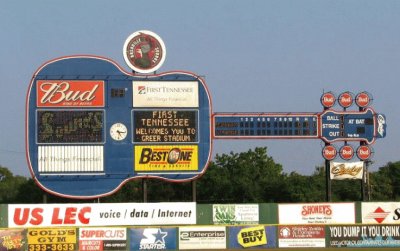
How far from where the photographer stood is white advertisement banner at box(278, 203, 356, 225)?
39.0m

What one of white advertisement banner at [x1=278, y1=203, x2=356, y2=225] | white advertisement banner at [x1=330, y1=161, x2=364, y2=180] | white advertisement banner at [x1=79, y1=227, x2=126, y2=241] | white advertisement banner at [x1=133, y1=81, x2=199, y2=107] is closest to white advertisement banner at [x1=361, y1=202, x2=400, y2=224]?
white advertisement banner at [x1=278, y1=203, x2=356, y2=225]

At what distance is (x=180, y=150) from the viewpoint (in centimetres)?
3841

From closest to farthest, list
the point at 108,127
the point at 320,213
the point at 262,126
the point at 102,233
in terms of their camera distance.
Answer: the point at 102,233 < the point at 108,127 < the point at 320,213 < the point at 262,126

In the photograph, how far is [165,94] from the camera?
38.5m

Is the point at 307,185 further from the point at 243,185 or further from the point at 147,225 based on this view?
the point at 147,225

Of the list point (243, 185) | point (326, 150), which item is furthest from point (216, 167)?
point (326, 150)

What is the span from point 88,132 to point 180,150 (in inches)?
171

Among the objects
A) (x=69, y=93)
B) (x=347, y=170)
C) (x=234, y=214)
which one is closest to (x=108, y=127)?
(x=69, y=93)

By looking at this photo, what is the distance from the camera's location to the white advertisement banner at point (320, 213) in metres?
39.0

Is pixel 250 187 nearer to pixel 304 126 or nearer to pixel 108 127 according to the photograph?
pixel 304 126

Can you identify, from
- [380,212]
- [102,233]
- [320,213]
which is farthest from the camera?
[380,212]

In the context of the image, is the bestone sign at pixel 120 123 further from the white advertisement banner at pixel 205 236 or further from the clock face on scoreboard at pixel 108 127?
the white advertisement banner at pixel 205 236

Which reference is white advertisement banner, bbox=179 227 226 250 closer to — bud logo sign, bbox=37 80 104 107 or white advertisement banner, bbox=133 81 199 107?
white advertisement banner, bbox=133 81 199 107

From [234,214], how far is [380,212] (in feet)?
23.3
